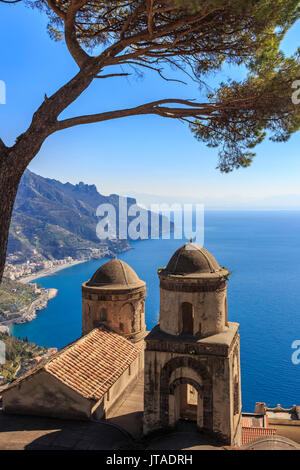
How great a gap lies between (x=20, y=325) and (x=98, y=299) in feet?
226

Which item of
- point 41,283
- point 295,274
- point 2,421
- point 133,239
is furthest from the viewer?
point 133,239

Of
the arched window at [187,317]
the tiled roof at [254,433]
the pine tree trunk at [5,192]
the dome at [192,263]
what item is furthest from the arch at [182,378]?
the tiled roof at [254,433]

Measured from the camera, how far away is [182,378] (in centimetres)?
861

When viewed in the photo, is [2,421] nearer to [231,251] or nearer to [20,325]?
[20,325]

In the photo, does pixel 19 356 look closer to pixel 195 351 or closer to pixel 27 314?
pixel 27 314

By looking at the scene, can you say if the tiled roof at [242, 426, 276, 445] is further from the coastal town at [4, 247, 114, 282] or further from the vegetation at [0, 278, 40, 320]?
the coastal town at [4, 247, 114, 282]

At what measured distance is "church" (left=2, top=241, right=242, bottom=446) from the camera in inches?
327

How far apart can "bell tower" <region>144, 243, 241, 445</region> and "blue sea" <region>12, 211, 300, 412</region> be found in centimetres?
3092

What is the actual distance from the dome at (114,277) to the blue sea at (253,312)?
28028 mm

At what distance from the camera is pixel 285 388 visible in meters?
→ 38.3

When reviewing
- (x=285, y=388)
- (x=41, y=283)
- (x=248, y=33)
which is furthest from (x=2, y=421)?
(x=41, y=283)

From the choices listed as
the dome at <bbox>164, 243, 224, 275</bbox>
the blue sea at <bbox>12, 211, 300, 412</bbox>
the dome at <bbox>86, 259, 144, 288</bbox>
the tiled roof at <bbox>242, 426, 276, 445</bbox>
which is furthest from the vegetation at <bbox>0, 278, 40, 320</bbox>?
the dome at <bbox>164, 243, 224, 275</bbox>

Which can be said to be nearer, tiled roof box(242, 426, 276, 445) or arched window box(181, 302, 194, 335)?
arched window box(181, 302, 194, 335)

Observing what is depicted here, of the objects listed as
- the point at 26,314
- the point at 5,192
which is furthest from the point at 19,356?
the point at 5,192
